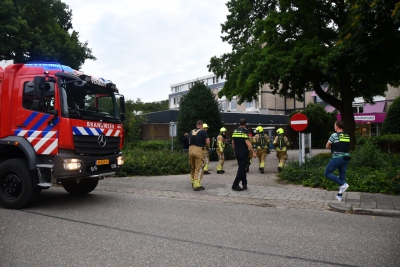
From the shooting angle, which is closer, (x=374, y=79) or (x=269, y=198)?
(x=269, y=198)

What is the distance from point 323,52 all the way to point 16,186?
496 inches

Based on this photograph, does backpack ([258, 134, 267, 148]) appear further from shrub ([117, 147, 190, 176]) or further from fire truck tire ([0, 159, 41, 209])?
fire truck tire ([0, 159, 41, 209])

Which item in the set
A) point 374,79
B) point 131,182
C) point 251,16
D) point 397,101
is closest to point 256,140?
point 131,182

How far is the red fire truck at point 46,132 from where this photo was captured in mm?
6414

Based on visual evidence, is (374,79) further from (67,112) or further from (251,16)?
(67,112)

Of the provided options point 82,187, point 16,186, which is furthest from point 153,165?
point 16,186

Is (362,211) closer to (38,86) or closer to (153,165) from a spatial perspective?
(38,86)

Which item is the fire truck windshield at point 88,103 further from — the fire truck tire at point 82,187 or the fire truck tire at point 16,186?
the fire truck tire at point 82,187

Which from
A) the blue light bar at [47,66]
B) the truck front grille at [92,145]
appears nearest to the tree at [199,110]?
the truck front grille at [92,145]

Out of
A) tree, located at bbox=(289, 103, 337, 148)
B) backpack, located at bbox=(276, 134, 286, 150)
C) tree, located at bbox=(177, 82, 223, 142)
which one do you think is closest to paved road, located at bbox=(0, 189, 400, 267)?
backpack, located at bbox=(276, 134, 286, 150)

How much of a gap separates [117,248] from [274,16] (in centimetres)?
1452

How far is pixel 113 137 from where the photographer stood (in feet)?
24.5

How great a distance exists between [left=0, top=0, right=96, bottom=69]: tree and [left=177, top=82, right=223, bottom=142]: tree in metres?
9.24

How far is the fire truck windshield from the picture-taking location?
21.5 feet
